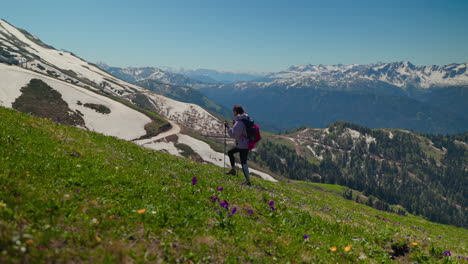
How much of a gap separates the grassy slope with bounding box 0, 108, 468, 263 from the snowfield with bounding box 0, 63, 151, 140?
425ft

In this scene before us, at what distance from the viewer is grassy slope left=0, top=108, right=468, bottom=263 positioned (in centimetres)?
637

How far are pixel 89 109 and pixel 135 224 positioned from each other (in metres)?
160

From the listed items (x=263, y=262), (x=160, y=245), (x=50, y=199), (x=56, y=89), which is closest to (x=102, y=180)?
(x=50, y=199)

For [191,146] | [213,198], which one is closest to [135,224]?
[213,198]

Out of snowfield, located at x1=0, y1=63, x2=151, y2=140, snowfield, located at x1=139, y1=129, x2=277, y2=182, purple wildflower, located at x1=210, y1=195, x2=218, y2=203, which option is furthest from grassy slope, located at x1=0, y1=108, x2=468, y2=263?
snowfield, located at x1=0, y1=63, x2=151, y2=140

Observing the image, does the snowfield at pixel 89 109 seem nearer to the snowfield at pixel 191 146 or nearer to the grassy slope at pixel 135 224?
the snowfield at pixel 191 146

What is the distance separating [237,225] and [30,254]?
5.80 meters

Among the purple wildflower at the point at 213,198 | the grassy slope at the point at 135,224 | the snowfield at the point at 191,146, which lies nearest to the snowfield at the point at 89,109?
the snowfield at the point at 191,146

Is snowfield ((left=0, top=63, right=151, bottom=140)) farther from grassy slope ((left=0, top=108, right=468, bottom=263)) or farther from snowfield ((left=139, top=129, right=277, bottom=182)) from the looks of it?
grassy slope ((left=0, top=108, right=468, bottom=263))

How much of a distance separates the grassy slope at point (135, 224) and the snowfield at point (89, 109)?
129455 millimetres

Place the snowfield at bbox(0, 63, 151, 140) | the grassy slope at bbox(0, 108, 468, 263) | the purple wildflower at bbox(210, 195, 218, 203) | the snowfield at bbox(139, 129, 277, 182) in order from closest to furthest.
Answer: the grassy slope at bbox(0, 108, 468, 263), the purple wildflower at bbox(210, 195, 218, 203), the snowfield at bbox(139, 129, 277, 182), the snowfield at bbox(0, 63, 151, 140)

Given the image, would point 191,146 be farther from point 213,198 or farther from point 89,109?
point 213,198

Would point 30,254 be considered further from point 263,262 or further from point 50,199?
point 263,262

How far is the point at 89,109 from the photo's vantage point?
487 feet
